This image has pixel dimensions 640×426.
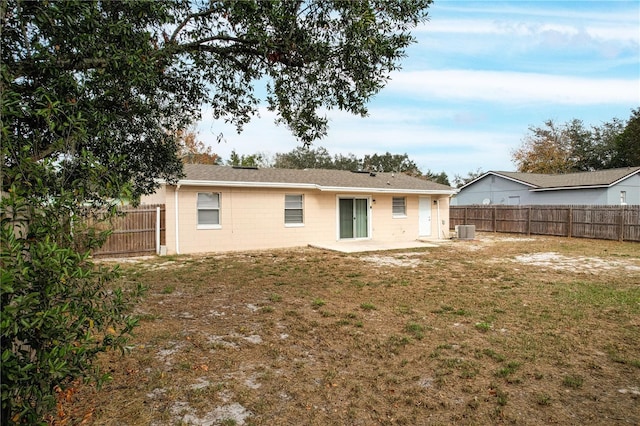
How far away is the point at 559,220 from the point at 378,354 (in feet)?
61.9

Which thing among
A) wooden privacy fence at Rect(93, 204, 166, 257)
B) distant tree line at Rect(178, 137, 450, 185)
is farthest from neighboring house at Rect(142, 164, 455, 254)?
distant tree line at Rect(178, 137, 450, 185)

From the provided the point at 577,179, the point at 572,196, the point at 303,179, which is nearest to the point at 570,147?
the point at 577,179

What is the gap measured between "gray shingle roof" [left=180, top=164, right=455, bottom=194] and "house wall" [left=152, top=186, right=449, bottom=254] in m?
0.42

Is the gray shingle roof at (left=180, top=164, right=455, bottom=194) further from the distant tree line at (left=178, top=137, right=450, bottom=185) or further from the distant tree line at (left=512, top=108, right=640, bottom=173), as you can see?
the distant tree line at (left=512, top=108, right=640, bottom=173)

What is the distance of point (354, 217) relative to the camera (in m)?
16.9

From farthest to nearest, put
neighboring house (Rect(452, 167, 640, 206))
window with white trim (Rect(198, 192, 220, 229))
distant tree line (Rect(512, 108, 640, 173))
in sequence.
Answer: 1. distant tree line (Rect(512, 108, 640, 173))
2. neighboring house (Rect(452, 167, 640, 206))
3. window with white trim (Rect(198, 192, 220, 229))

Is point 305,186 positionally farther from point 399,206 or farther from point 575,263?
point 575,263

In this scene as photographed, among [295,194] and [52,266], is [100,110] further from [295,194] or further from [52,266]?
[295,194]

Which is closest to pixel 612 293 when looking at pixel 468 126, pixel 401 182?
pixel 401 182

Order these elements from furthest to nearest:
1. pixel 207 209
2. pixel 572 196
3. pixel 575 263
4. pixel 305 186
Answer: pixel 572 196, pixel 305 186, pixel 207 209, pixel 575 263

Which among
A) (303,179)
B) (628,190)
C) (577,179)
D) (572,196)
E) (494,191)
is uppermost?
(577,179)

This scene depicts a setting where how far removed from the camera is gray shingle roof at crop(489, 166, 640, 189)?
22.4 meters

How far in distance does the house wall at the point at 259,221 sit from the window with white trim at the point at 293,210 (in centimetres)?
19

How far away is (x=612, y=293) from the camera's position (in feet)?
22.8
